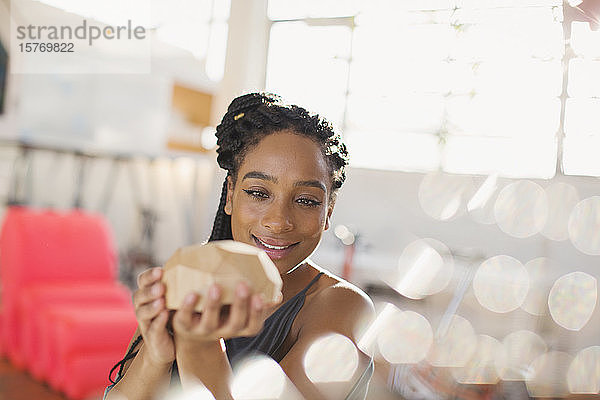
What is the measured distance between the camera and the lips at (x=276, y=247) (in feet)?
1.61

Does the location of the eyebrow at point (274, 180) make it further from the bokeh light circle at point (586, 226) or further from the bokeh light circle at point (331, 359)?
the bokeh light circle at point (586, 226)

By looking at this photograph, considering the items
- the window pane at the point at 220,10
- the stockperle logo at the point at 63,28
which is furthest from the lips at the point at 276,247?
the window pane at the point at 220,10

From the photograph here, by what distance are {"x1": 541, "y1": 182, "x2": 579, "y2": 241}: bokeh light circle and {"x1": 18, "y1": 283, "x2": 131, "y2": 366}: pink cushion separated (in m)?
2.17

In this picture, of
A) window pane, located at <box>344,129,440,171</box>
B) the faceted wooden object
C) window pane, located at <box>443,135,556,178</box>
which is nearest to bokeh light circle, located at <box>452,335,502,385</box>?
window pane, located at <box>443,135,556,178</box>

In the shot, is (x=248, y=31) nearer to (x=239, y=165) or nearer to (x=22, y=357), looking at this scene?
(x=22, y=357)


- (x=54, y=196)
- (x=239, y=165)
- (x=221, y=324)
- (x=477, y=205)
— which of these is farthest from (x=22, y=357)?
(x=477, y=205)

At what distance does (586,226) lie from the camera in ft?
9.93

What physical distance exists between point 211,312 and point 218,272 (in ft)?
0.08

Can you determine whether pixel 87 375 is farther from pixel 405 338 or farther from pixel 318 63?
pixel 318 63

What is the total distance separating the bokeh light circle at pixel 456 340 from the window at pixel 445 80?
2.77 ft

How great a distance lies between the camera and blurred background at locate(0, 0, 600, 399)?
287 centimetres

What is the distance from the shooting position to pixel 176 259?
371 millimetres

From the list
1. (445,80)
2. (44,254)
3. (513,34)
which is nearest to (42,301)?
(44,254)

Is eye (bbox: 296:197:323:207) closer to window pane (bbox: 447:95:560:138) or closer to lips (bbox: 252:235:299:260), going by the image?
lips (bbox: 252:235:299:260)
